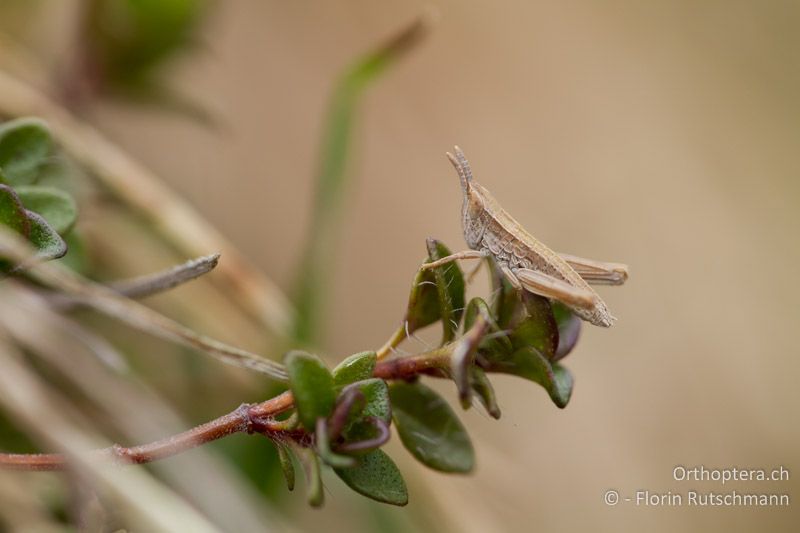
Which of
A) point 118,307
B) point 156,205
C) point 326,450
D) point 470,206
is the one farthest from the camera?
point 156,205

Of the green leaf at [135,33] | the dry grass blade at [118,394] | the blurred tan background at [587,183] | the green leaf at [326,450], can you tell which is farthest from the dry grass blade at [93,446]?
the blurred tan background at [587,183]

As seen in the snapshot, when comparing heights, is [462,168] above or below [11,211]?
above

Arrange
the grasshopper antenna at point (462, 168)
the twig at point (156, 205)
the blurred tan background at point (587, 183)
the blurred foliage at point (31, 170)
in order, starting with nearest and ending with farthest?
1. the blurred foliage at point (31, 170)
2. the grasshopper antenna at point (462, 168)
3. the twig at point (156, 205)
4. the blurred tan background at point (587, 183)

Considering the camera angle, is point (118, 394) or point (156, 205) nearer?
point (118, 394)

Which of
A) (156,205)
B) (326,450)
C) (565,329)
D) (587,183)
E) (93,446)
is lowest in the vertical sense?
(93,446)

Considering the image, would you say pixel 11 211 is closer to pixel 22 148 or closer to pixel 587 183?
pixel 22 148

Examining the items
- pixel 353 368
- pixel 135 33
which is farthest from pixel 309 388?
pixel 135 33

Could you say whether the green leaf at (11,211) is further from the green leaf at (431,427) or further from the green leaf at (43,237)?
the green leaf at (431,427)
